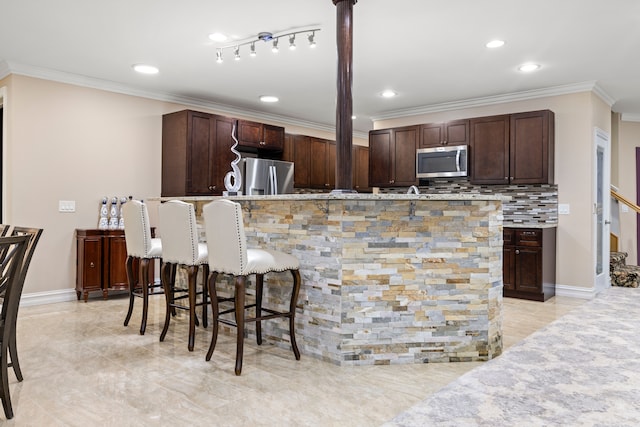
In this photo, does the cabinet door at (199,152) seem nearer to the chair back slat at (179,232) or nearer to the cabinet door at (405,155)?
the chair back slat at (179,232)

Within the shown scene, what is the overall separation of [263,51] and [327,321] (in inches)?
106

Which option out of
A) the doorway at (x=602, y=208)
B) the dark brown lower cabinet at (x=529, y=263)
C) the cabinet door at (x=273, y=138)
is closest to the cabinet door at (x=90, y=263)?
the cabinet door at (x=273, y=138)

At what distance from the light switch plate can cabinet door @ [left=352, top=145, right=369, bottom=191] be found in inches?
147

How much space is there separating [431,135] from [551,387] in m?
4.20

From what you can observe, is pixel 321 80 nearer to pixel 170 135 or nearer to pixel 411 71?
pixel 411 71

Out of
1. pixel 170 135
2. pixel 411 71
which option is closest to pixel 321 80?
pixel 411 71

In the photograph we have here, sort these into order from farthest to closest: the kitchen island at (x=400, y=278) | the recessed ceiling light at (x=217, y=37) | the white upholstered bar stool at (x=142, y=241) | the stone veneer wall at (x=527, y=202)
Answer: the stone veneer wall at (x=527, y=202), the recessed ceiling light at (x=217, y=37), the white upholstered bar stool at (x=142, y=241), the kitchen island at (x=400, y=278)

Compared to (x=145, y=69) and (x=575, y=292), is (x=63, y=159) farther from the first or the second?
(x=575, y=292)

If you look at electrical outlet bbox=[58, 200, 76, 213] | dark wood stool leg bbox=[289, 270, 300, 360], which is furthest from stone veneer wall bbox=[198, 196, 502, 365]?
electrical outlet bbox=[58, 200, 76, 213]

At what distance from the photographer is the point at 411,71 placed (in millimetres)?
4879

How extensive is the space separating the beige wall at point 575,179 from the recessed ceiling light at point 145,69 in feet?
14.9

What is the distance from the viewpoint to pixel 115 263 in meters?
5.01

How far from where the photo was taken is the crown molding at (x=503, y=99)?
5324mm

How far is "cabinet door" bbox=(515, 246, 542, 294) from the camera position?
16.6 ft
